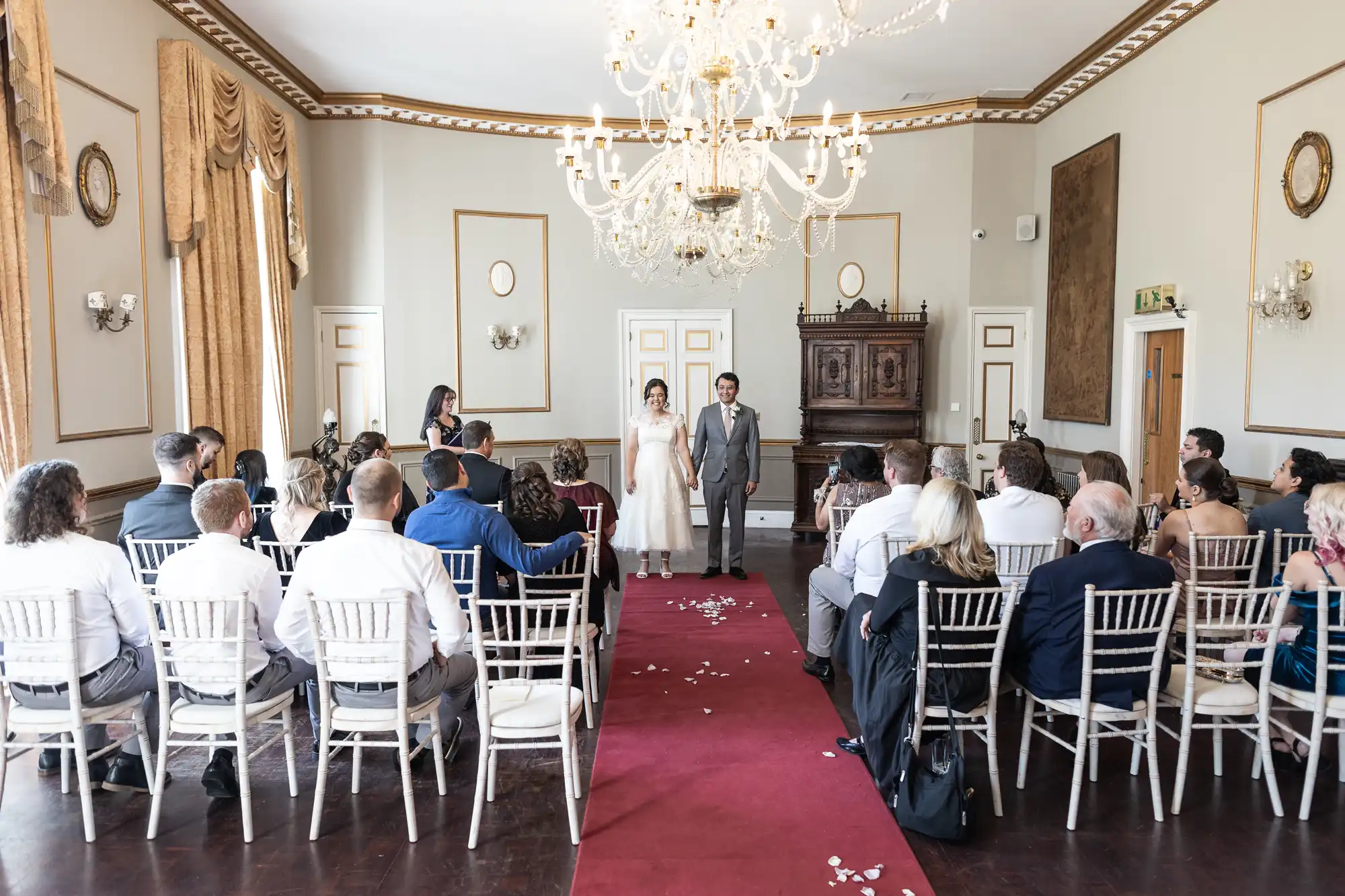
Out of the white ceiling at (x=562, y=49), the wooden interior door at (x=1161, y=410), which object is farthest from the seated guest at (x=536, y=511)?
the wooden interior door at (x=1161, y=410)

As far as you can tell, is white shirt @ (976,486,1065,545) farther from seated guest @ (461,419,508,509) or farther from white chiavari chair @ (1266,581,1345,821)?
seated guest @ (461,419,508,509)

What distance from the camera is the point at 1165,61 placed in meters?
7.02

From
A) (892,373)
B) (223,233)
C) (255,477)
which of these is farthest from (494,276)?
(255,477)

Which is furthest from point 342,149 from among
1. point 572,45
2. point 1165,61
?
point 1165,61

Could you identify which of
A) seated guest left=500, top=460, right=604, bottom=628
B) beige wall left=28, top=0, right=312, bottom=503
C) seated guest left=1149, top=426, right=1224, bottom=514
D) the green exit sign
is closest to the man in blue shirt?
seated guest left=500, top=460, right=604, bottom=628

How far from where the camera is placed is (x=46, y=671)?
3148 millimetres

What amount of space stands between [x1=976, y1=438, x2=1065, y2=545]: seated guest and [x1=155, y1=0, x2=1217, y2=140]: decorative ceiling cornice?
4.57 metres

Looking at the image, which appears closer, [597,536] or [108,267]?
[597,536]

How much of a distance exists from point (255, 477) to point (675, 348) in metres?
5.38

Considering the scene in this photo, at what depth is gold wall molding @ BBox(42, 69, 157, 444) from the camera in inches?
196

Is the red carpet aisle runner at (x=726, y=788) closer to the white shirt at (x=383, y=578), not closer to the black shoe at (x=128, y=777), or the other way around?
the white shirt at (x=383, y=578)

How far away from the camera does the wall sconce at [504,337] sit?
9570mm

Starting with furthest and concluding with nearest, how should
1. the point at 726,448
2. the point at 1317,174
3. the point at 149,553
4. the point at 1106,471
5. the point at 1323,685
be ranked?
1. the point at 726,448
2. the point at 1317,174
3. the point at 1106,471
4. the point at 149,553
5. the point at 1323,685

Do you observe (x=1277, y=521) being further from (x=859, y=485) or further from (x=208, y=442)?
(x=208, y=442)
